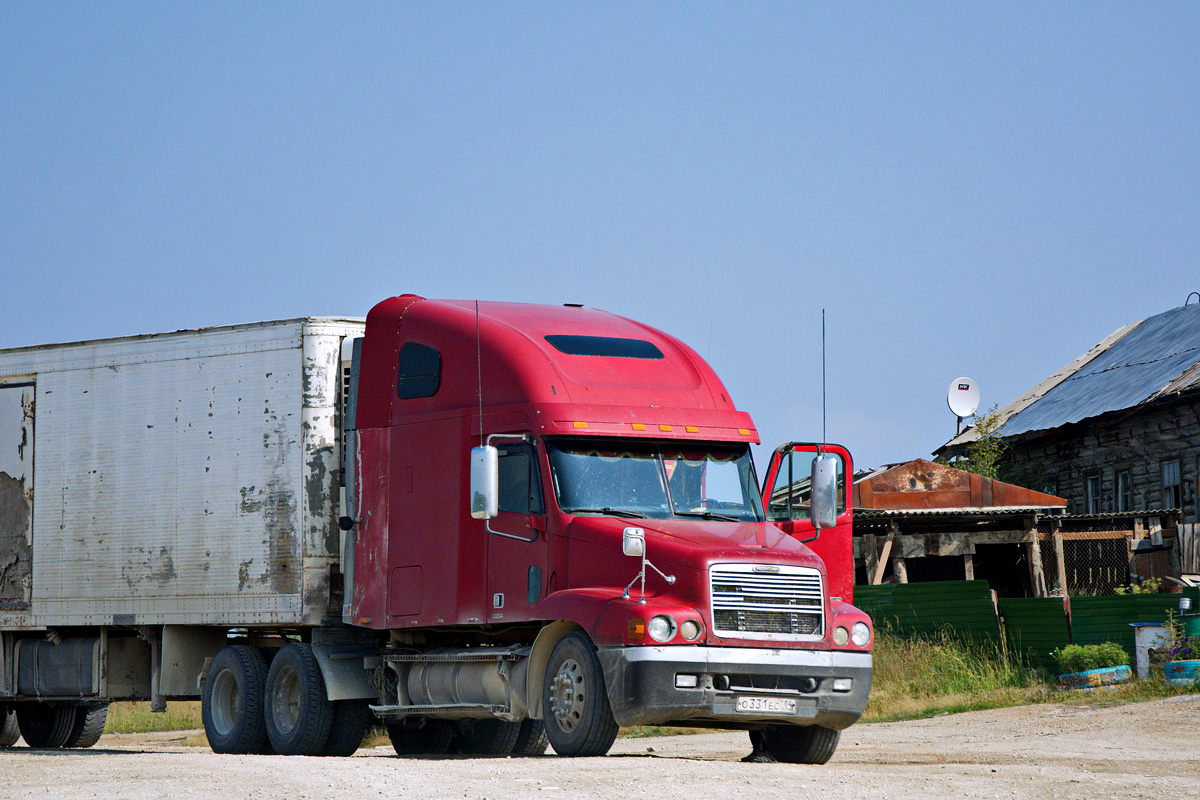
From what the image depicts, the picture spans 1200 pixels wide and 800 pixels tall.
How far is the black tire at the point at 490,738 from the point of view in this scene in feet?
53.6

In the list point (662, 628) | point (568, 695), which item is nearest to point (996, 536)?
point (568, 695)

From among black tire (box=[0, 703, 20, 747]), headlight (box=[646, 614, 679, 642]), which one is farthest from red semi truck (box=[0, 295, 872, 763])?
black tire (box=[0, 703, 20, 747])

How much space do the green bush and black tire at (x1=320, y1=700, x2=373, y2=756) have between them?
10.3m

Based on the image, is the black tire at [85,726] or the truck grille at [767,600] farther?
the black tire at [85,726]

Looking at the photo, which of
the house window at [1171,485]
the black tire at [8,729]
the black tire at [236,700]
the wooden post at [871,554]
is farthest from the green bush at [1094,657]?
the black tire at [8,729]

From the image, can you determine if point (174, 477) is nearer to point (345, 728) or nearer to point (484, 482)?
point (345, 728)

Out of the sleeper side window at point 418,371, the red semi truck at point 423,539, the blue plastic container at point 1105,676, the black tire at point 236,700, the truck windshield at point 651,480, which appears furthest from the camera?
the blue plastic container at point 1105,676

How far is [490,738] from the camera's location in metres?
16.4

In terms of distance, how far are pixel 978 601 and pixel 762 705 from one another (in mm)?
11139

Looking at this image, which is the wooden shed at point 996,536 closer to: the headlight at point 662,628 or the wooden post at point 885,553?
the wooden post at point 885,553

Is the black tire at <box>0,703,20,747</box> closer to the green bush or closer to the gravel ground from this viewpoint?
the gravel ground

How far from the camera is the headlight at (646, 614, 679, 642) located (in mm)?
11844

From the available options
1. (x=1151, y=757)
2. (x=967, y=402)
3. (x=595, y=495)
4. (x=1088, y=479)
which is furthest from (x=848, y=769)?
(x=967, y=402)

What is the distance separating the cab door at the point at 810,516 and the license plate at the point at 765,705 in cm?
150
